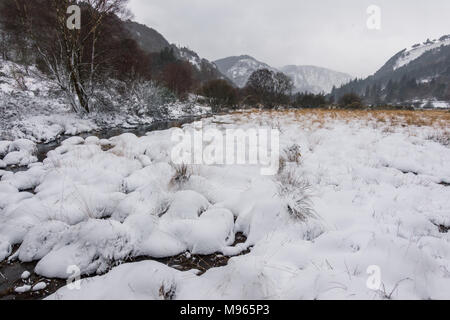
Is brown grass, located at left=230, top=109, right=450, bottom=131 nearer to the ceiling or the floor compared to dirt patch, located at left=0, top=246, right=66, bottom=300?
nearer to the ceiling

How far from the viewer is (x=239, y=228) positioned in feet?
7.83

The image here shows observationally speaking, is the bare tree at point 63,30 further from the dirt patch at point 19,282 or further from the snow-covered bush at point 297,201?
the snow-covered bush at point 297,201

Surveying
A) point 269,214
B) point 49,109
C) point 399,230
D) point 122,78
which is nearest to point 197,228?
point 269,214

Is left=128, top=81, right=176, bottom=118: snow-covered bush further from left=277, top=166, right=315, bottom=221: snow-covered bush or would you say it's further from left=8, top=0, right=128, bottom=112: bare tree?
left=277, top=166, right=315, bottom=221: snow-covered bush

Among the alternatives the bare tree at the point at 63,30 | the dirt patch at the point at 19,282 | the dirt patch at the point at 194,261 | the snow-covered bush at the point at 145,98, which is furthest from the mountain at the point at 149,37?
the dirt patch at the point at 194,261

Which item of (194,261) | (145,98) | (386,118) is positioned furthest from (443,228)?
(145,98)

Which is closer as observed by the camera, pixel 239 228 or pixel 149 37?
pixel 239 228

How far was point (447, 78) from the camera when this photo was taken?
400 ft

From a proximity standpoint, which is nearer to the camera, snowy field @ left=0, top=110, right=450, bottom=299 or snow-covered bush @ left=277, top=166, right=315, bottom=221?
snowy field @ left=0, top=110, right=450, bottom=299

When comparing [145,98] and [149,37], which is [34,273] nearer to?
[145,98]

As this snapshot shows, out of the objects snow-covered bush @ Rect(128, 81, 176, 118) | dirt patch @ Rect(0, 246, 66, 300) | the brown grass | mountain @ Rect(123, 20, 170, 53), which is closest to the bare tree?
snow-covered bush @ Rect(128, 81, 176, 118)

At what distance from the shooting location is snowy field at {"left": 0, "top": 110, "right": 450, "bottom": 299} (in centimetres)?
143

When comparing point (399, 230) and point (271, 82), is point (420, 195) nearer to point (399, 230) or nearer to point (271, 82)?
point (399, 230)
